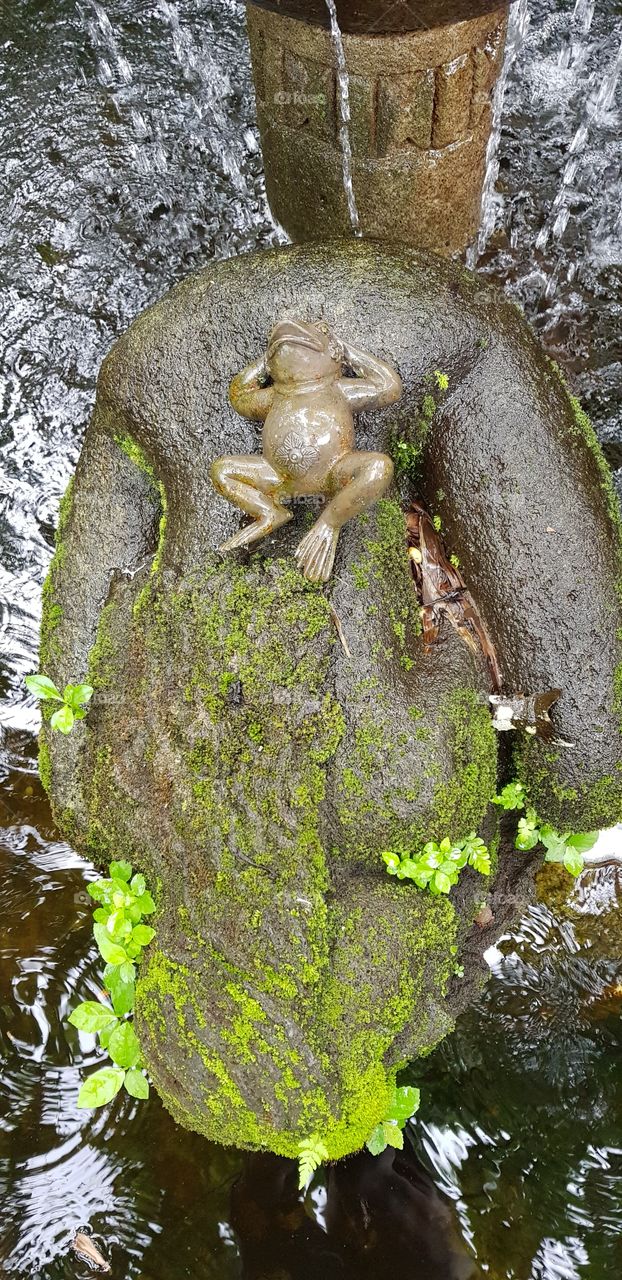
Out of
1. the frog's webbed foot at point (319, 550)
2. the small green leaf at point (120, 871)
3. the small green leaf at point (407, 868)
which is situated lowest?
the small green leaf at point (120, 871)

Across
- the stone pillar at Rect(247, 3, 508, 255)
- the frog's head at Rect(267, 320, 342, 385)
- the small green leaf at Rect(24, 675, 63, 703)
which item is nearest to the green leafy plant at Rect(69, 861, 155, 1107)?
the small green leaf at Rect(24, 675, 63, 703)

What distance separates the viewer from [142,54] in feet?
17.1

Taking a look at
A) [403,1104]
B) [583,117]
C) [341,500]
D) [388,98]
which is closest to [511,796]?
[403,1104]

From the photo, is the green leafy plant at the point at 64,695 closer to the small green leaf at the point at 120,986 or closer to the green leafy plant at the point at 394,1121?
the small green leaf at the point at 120,986

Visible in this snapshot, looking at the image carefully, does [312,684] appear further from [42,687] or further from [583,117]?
[583,117]

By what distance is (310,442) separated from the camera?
84.0 inches

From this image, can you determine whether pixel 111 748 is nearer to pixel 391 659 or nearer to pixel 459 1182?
pixel 391 659

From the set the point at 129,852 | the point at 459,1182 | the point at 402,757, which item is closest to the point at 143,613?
the point at 129,852

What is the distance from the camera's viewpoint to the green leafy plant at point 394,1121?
2.41m

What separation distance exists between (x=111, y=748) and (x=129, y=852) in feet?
0.96

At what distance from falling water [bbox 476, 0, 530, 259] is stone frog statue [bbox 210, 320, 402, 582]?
8.57ft

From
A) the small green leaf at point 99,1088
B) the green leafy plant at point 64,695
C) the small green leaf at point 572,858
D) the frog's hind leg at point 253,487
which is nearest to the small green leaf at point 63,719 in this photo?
the green leafy plant at point 64,695

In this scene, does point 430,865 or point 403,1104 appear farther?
point 403,1104

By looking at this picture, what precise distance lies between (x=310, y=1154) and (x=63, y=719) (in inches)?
50.6
